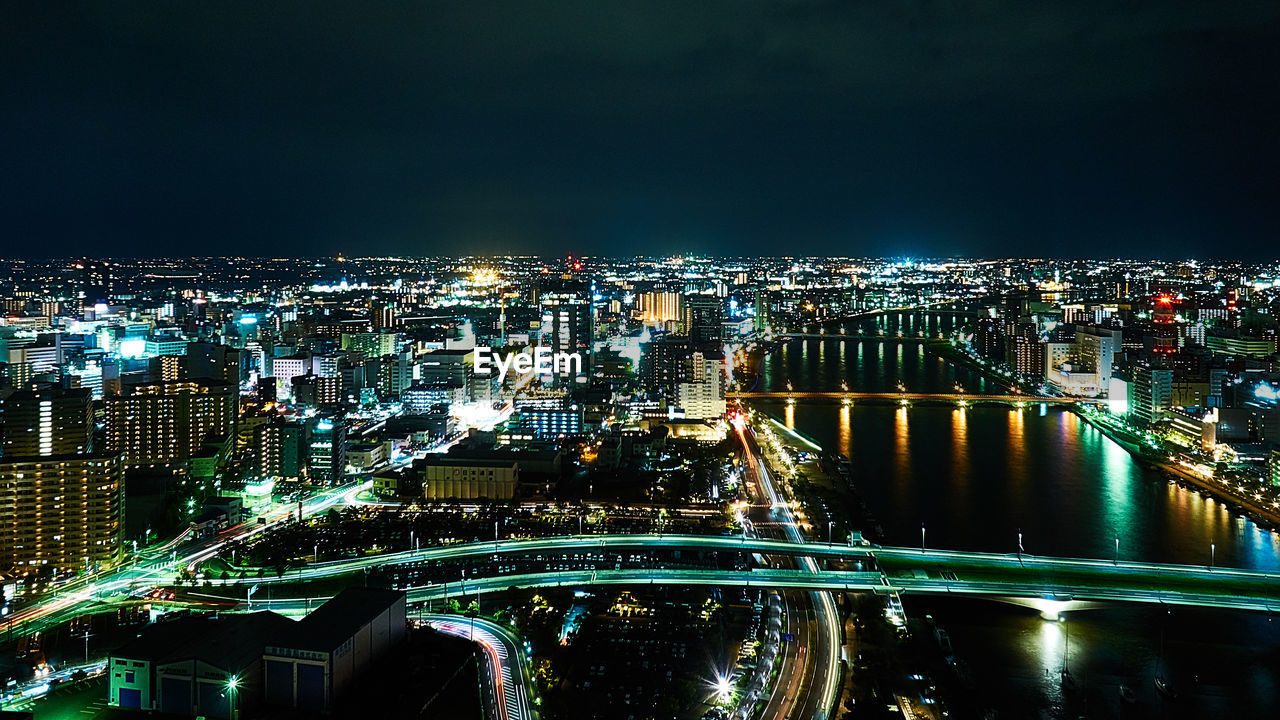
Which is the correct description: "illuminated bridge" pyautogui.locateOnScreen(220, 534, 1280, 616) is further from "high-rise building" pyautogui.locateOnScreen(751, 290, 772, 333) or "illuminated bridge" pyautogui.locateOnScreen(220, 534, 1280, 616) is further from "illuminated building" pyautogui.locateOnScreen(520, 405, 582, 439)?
"high-rise building" pyautogui.locateOnScreen(751, 290, 772, 333)

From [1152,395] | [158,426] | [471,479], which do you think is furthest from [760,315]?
[471,479]

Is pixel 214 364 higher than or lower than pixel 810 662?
higher

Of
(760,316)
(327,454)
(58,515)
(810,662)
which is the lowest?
(810,662)

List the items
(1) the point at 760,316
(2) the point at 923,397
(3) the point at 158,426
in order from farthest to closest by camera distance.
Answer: (1) the point at 760,316 → (2) the point at 923,397 → (3) the point at 158,426

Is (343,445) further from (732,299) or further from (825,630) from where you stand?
(732,299)

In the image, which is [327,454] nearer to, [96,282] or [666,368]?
[666,368]

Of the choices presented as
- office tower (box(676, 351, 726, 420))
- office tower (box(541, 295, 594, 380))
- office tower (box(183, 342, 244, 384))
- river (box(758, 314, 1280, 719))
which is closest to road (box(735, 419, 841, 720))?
river (box(758, 314, 1280, 719))

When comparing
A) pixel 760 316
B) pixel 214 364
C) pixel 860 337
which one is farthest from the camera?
pixel 760 316

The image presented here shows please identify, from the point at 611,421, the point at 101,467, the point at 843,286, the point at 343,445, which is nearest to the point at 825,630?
the point at 101,467
